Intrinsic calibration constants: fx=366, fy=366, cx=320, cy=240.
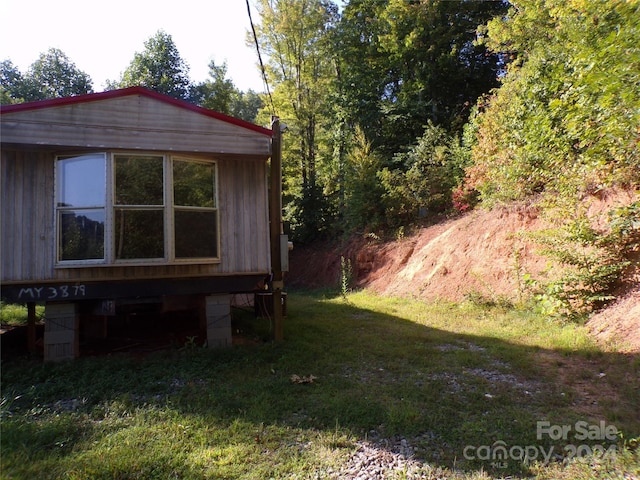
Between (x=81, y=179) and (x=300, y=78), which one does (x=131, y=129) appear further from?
(x=300, y=78)

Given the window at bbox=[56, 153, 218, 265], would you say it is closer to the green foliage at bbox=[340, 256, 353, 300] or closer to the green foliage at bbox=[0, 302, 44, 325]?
the green foliage at bbox=[0, 302, 44, 325]

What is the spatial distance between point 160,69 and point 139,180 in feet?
74.5

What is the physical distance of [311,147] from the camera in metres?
20.0

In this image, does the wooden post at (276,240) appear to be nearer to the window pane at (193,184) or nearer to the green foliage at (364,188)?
the window pane at (193,184)

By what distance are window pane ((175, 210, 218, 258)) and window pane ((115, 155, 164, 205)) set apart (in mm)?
409

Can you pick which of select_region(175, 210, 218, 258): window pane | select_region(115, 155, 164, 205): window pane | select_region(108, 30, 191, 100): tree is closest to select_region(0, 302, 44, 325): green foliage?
select_region(115, 155, 164, 205): window pane

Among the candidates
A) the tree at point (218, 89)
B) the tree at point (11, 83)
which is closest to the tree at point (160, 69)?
the tree at point (218, 89)

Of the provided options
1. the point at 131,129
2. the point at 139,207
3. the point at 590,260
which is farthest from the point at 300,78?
the point at 590,260

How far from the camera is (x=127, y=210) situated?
5090mm

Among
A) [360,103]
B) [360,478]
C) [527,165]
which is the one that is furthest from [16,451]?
[360,103]

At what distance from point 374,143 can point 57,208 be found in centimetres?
1385

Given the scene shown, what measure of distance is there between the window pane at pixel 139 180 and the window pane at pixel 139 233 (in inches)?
6.7

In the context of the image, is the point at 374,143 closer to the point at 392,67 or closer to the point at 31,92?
the point at 392,67

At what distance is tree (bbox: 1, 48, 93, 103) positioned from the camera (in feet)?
82.9
